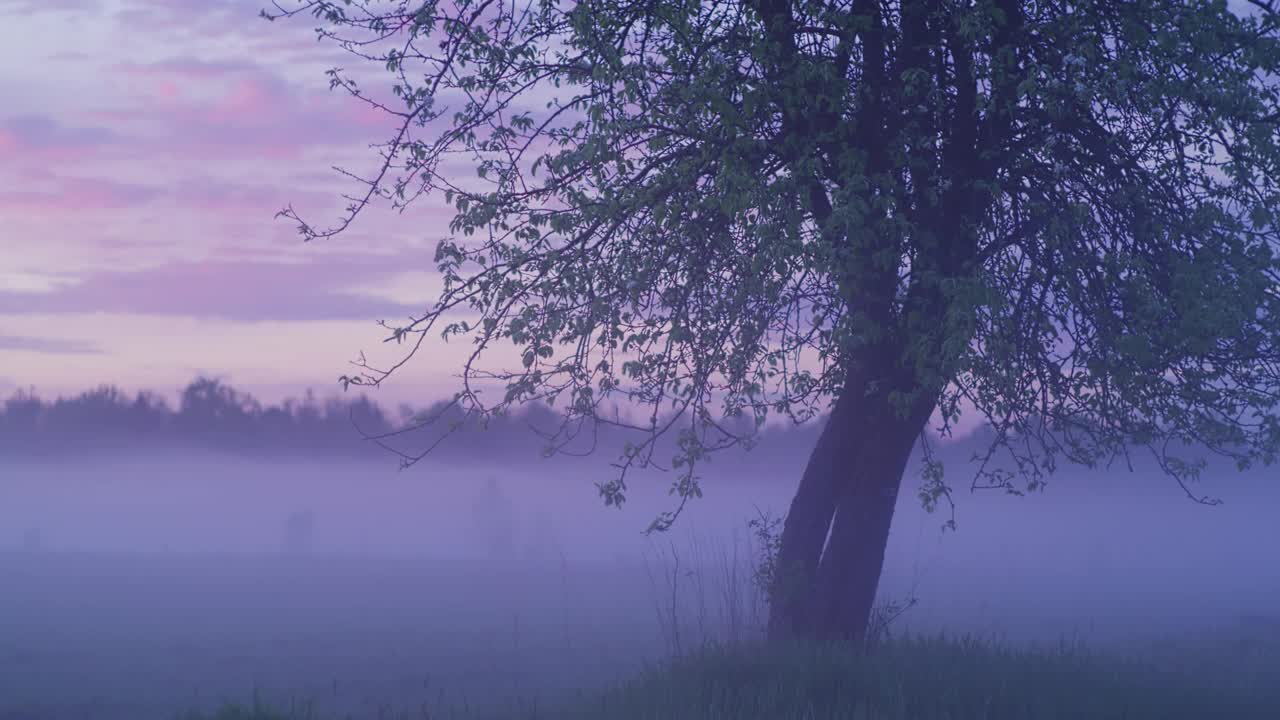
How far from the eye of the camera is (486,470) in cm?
13262

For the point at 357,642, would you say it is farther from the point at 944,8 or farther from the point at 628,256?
the point at 944,8

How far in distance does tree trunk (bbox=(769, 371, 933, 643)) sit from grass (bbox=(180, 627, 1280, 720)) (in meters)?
0.74

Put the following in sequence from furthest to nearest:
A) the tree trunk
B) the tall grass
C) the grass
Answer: the tree trunk, the tall grass, the grass

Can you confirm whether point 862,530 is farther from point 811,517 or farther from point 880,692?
point 880,692

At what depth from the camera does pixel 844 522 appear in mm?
11297

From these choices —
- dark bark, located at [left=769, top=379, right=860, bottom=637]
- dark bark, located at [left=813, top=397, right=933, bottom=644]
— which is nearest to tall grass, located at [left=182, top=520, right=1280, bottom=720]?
dark bark, located at [left=769, top=379, right=860, bottom=637]

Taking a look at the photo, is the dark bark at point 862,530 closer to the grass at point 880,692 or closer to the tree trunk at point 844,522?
the tree trunk at point 844,522

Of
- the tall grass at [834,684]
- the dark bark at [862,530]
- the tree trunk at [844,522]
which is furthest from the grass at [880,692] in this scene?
the tree trunk at [844,522]

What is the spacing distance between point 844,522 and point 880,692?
108 inches

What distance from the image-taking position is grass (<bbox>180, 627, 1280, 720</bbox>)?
27.1 ft

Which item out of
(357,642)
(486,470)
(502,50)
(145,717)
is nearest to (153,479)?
(486,470)

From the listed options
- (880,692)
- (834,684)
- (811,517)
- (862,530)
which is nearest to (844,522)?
(862,530)

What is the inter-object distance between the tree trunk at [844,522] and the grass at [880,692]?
0.74 m

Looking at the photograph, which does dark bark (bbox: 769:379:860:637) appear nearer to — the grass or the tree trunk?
the tree trunk
